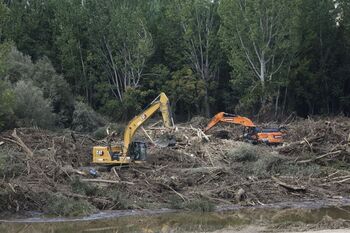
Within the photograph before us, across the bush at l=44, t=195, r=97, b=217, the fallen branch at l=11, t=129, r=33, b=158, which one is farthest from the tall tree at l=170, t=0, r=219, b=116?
the bush at l=44, t=195, r=97, b=217

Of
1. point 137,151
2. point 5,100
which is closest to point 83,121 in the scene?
point 5,100

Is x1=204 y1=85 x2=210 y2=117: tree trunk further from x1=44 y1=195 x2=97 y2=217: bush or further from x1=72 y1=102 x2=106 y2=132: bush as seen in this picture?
x1=44 y1=195 x2=97 y2=217: bush

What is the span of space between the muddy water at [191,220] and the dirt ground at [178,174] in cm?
79

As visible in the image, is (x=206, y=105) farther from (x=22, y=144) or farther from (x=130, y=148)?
(x=22, y=144)

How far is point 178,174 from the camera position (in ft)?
77.7

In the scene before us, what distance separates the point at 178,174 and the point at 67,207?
644 cm

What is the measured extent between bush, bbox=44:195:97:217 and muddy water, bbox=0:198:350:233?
435mm

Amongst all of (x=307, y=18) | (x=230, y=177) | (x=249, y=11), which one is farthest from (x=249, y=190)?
(x=307, y=18)

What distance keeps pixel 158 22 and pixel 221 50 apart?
27.2 feet

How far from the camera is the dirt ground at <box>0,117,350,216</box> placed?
63.9ft

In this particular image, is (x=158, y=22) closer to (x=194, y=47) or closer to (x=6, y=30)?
(x=194, y=47)

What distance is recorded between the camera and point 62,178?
21703mm

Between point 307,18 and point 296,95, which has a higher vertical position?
point 307,18

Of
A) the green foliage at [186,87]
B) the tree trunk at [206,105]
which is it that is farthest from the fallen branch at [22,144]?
the tree trunk at [206,105]
